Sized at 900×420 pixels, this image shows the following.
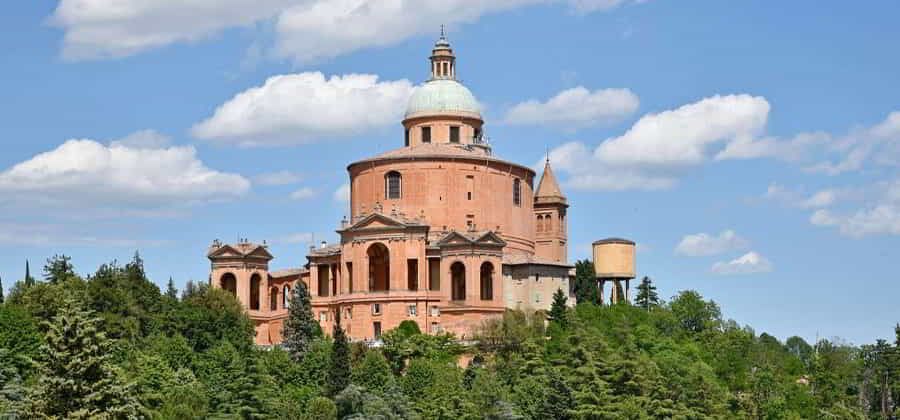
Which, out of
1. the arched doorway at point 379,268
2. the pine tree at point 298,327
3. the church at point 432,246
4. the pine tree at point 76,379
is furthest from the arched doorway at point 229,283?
the pine tree at point 76,379

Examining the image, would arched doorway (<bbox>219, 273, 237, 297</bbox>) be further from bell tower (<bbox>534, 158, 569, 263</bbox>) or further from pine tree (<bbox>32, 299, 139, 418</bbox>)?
pine tree (<bbox>32, 299, 139, 418</bbox>)

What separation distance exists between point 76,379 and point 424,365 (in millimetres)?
27307

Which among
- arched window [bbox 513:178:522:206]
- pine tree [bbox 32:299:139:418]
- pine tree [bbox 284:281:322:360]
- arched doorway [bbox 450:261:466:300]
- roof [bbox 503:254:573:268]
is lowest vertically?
pine tree [bbox 32:299:139:418]

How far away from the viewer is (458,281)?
329 feet

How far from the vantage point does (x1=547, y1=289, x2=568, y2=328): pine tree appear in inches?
3777

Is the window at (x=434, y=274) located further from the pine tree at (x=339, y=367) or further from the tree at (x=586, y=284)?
the pine tree at (x=339, y=367)

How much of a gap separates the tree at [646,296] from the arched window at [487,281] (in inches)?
667

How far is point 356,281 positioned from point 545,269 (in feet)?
37.8

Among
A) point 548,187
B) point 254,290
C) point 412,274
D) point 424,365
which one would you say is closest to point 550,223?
point 548,187

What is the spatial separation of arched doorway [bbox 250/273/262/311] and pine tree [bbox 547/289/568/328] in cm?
1882

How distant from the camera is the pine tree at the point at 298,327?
302 ft

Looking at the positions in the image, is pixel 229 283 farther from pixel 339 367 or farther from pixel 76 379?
pixel 76 379

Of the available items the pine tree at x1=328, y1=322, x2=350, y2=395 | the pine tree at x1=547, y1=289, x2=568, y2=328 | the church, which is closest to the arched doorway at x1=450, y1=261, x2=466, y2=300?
the church

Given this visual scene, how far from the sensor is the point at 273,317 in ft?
345
